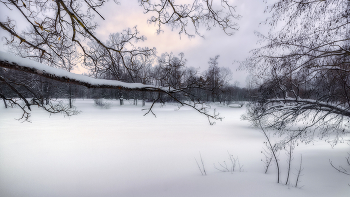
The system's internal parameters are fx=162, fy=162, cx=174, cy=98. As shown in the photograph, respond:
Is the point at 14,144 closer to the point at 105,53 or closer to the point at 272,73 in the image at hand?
the point at 105,53

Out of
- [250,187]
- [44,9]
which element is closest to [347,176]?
[250,187]

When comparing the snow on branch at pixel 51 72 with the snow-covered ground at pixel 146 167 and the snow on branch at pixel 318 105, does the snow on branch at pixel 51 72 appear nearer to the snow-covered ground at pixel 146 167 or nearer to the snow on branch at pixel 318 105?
the snow-covered ground at pixel 146 167

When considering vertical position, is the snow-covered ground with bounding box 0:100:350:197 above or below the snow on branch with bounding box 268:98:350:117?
below

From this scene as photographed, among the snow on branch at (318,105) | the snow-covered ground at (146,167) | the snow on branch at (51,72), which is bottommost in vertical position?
the snow-covered ground at (146,167)

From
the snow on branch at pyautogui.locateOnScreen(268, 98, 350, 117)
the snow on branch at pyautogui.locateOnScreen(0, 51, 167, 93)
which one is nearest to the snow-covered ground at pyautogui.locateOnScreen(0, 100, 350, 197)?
the snow on branch at pyautogui.locateOnScreen(268, 98, 350, 117)

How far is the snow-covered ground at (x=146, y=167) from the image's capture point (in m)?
4.24

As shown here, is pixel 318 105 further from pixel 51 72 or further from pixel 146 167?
pixel 51 72

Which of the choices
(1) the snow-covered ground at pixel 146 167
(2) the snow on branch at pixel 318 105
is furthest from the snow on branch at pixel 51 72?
(2) the snow on branch at pixel 318 105

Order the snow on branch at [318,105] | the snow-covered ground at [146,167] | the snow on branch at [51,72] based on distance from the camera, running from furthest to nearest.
→ 1. the snow on branch at [318,105]
2. the snow-covered ground at [146,167]
3. the snow on branch at [51,72]

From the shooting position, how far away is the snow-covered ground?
13.9ft

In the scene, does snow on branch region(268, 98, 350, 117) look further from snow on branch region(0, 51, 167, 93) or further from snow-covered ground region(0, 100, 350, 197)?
snow on branch region(0, 51, 167, 93)

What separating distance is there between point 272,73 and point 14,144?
530 inches

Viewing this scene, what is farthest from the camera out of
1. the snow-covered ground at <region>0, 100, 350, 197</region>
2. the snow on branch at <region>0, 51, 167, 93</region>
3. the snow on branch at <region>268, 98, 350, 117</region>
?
the snow on branch at <region>268, 98, 350, 117</region>

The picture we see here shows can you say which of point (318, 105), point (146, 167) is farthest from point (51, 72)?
point (318, 105)
